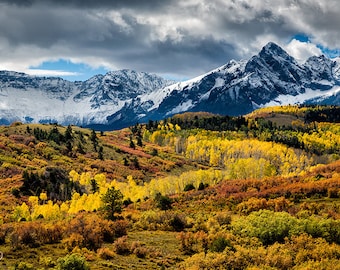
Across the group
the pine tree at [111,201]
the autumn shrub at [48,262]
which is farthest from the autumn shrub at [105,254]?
the pine tree at [111,201]

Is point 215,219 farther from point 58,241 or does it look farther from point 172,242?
point 58,241

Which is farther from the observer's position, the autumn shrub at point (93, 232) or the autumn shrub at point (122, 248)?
the autumn shrub at point (93, 232)

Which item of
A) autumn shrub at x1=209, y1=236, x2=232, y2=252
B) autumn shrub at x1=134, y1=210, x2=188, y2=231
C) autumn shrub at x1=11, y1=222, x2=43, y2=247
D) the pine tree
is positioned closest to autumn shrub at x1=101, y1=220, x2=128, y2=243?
autumn shrub at x1=134, y1=210, x2=188, y2=231

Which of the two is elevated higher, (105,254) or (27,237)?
(27,237)

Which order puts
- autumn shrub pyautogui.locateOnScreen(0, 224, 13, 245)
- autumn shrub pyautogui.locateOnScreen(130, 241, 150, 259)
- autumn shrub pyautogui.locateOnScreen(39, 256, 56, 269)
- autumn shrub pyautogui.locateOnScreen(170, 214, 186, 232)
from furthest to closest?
autumn shrub pyautogui.locateOnScreen(170, 214, 186, 232) < autumn shrub pyautogui.locateOnScreen(0, 224, 13, 245) < autumn shrub pyautogui.locateOnScreen(130, 241, 150, 259) < autumn shrub pyautogui.locateOnScreen(39, 256, 56, 269)

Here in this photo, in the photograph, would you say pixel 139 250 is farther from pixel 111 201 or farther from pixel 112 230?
pixel 111 201

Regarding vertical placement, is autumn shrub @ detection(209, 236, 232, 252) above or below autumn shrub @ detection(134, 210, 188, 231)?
above

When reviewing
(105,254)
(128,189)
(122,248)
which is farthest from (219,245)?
(128,189)

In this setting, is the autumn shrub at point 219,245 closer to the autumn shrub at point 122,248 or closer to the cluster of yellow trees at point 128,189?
the autumn shrub at point 122,248

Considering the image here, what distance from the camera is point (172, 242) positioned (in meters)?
34.1

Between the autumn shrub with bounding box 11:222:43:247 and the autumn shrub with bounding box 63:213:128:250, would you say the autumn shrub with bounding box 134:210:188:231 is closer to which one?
the autumn shrub with bounding box 63:213:128:250

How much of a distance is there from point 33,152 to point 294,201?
14486 centimetres

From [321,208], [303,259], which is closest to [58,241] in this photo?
[303,259]

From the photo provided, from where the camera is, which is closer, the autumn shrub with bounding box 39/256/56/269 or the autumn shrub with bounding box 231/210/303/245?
the autumn shrub with bounding box 39/256/56/269
